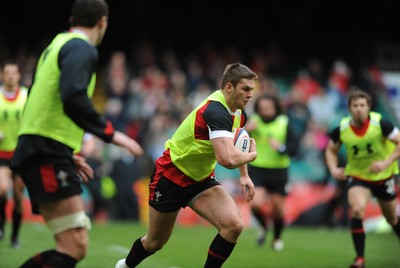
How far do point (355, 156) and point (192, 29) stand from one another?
15414 mm

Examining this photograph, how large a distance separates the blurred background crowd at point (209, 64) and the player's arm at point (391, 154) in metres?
8.17

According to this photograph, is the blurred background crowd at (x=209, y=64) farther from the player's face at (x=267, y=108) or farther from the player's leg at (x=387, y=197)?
the player's leg at (x=387, y=197)

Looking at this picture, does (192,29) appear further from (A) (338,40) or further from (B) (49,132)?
(B) (49,132)

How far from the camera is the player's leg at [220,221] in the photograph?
6.83m

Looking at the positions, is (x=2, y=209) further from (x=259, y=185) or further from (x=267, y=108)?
(x=267, y=108)

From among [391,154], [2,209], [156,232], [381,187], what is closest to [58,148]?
[156,232]

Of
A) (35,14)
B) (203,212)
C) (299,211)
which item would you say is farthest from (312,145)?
(203,212)

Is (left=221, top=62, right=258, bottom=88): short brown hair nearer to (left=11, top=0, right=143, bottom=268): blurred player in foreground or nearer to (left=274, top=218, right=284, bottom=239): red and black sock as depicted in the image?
(left=11, top=0, right=143, bottom=268): blurred player in foreground

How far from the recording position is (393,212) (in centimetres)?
962

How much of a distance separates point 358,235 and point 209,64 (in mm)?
13991

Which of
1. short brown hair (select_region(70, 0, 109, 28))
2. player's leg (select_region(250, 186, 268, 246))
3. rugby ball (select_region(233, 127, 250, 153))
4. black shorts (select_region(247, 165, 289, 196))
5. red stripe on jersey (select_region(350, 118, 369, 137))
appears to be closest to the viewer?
short brown hair (select_region(70, 0, 109, 28))

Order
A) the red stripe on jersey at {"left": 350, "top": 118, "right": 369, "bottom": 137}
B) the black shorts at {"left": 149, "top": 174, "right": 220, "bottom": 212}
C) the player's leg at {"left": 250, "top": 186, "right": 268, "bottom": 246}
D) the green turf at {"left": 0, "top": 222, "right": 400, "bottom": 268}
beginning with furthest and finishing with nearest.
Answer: the player's leg at {"left": 250, "top": 186, "right": 268, "bottom": 246} → the green turf at {"left": 0, "top": 222, "right": 400, "bottom": 268} → the red stripe on jersey at {"left": 350, "top": 118, "right": 369, "bottom": 137} → the black shorts at {"left": 149, "top": 174, "right": 220, "bottom": 212}

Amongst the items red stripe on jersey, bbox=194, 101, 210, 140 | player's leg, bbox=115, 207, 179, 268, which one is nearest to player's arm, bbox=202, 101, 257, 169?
red stripe on jersey, bbox=194, 101, 210, 140

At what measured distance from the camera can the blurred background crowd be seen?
18609 mm
